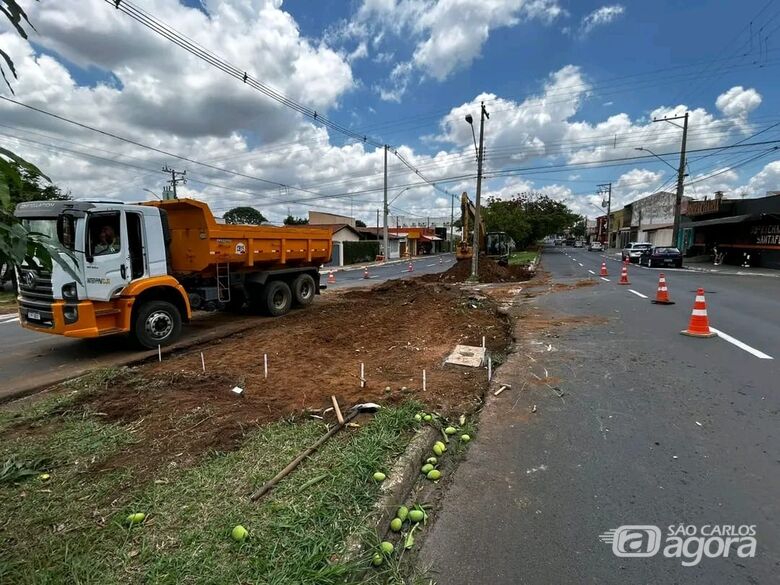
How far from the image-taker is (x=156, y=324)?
25.4ft

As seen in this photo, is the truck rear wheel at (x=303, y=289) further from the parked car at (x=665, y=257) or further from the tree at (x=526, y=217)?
the tree at (x=526, y=217)

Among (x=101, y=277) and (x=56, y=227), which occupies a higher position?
(x=56, y=227)

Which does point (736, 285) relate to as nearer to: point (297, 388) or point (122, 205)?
point (297, 388)

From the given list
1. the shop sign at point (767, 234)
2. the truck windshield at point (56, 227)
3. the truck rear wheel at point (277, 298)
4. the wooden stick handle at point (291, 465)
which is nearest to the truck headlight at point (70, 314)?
the truck windshield at point (56, 227)

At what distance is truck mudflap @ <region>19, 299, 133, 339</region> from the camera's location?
672 cm

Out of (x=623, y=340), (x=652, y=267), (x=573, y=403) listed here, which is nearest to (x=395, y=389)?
(x=573, y=403)

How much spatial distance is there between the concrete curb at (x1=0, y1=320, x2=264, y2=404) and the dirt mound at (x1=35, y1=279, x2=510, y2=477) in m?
0.35

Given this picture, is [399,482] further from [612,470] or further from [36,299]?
[36,299]

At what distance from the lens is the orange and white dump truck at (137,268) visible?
267 inches

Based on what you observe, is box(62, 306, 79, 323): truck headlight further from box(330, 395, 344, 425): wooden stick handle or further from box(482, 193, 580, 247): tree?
box(482, 193, 580, 247): tree

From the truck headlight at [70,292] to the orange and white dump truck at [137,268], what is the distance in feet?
0.04

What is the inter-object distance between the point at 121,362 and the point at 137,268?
65.0 inches

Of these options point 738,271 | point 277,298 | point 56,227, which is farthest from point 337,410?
point 738,271

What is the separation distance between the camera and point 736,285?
1683cm
